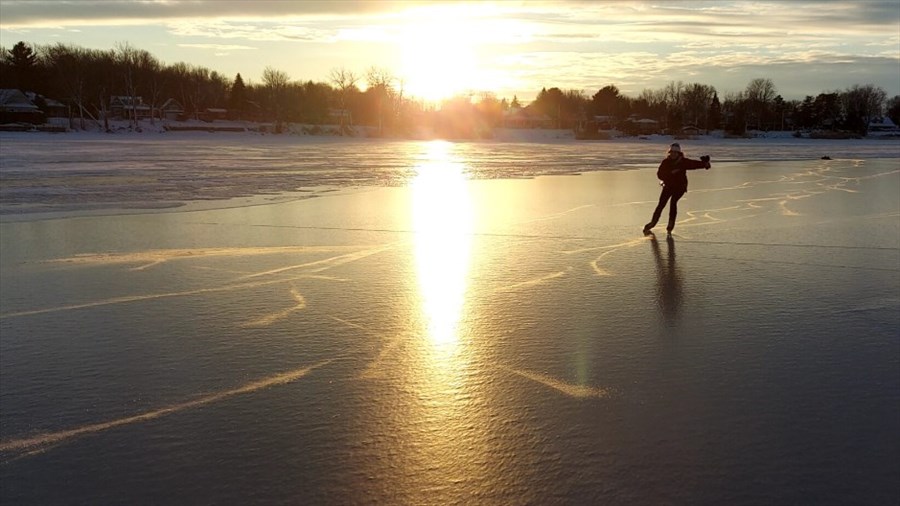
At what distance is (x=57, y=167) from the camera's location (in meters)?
19.0

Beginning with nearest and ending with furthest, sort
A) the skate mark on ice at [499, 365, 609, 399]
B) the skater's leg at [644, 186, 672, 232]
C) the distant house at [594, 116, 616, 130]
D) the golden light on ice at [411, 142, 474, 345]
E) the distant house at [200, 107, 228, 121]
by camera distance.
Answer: the skate mark on ice at [499, 365, 609, 399]
the golden light on ice at [411, 142, 474, 345]
the skater's leg at [644, 186, 672, 232]
the distant house at [200, 107, 228, 121]
the distant house at [594, 116, 616, 130]

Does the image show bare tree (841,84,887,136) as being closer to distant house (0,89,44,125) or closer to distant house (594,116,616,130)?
distant house (594,116,616,130)

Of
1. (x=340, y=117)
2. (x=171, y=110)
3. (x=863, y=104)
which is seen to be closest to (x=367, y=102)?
(x=340, y=117)

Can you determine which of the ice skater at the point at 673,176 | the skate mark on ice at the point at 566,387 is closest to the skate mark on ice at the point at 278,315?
the skate mark on ice at the point at 566,387

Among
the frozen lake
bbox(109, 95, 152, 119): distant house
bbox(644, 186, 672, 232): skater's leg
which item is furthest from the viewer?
bbox(109, 95, 152, 119): distant house

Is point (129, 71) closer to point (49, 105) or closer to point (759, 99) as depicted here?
point (49, 105)

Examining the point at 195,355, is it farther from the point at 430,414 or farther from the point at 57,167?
the point at 57,167

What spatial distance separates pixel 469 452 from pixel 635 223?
298 inches

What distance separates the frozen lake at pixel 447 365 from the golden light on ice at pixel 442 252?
0.05 m

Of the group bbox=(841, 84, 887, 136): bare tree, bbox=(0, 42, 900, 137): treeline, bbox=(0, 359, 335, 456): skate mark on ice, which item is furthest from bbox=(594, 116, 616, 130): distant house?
→ bbox=(0, 359, 335, 456): skate mark on ice

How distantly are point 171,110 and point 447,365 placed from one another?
3603 inches

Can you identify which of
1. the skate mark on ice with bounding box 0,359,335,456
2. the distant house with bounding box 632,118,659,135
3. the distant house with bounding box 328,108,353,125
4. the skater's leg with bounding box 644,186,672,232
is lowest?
the skate mark on ice with bounding box 0,359,335,456

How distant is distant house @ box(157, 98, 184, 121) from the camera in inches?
3384

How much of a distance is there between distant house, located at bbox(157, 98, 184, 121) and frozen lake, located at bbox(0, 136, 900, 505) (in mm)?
83338
